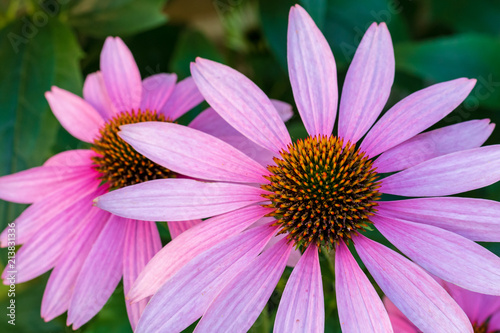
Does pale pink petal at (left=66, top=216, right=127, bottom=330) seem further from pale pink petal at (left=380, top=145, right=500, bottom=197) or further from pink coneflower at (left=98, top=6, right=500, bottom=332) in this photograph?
pale pink petal at (left=380, top=145, right=500, bottom=197)

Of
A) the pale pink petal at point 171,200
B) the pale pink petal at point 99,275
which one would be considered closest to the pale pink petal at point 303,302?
the pale pink petal at point 171,200

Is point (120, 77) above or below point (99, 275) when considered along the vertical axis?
above

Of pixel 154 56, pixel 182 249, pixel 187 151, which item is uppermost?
pixel 154 56

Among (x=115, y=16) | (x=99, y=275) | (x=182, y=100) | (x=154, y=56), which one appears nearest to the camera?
(x=99, y=275)

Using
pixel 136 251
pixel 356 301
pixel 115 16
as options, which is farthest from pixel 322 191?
pixel 115 16

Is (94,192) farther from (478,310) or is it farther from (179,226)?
(478,310)

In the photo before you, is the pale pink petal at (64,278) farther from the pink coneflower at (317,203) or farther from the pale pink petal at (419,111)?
the pale pink petal at (419,111)
